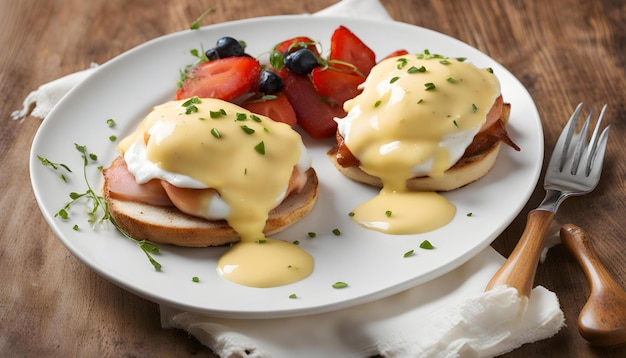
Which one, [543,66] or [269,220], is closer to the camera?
[269,220]

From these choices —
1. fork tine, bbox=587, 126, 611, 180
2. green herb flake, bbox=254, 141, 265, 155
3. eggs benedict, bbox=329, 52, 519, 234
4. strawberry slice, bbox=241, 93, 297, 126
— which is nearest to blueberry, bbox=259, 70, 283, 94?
strawberry slice, bbox=241, 93, 297, 126

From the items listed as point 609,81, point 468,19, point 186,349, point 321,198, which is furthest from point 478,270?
point 468,19

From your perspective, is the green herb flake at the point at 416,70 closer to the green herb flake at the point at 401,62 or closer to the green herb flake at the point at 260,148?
the green herb flake at the point at 401,62

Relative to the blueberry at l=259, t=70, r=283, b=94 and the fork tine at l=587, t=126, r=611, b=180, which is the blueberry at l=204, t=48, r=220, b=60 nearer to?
the blueberry at l=259, t=70, r=283, b=94

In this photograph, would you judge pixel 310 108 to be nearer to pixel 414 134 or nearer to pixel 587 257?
pixel 414 134

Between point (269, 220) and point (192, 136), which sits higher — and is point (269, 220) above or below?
below

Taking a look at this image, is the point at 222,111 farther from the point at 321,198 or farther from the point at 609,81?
the point at 609,81

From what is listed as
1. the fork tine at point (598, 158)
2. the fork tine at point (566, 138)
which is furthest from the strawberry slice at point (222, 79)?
the fork tine at point (598, 158)
